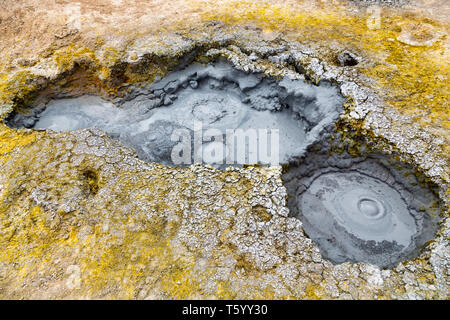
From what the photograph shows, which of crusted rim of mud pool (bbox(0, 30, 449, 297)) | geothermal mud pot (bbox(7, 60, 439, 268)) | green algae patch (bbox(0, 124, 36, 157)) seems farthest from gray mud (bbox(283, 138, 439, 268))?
green algae patch (bbox(0, 124, 36, 157))

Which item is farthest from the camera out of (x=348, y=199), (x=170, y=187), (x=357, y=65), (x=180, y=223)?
(x=357, y=65)

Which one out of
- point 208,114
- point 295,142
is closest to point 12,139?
point 208,114

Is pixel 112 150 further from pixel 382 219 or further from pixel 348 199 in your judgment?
pixel 382 219

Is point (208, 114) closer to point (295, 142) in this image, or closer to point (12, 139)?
point (295, 142)

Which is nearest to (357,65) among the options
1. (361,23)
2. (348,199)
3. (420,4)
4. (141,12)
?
(361,23)

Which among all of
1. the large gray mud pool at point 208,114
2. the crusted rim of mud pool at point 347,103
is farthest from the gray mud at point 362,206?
the large gray mud pool at point 208,114
